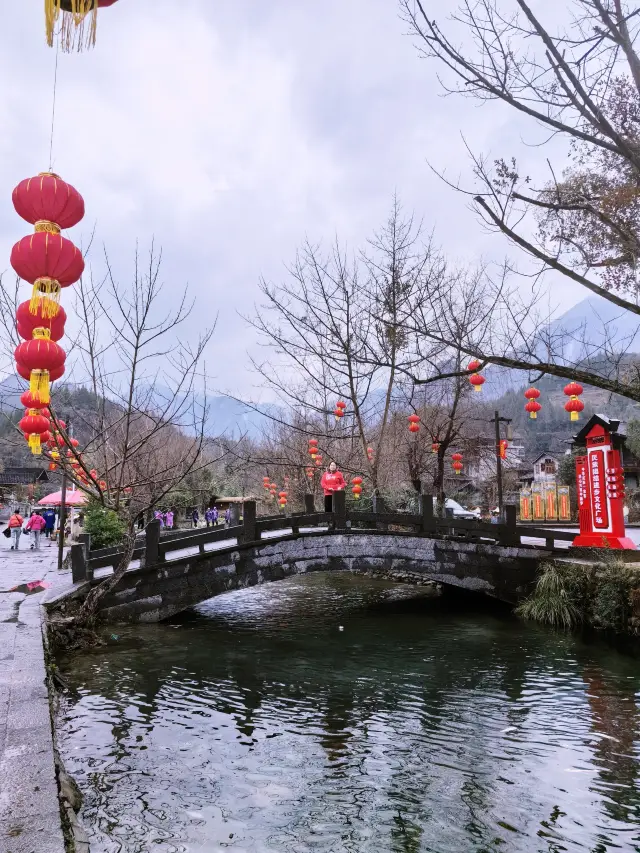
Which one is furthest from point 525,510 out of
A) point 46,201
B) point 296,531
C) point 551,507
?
point 46,201

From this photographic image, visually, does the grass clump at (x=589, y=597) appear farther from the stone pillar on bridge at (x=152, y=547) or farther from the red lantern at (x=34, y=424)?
the red lantern at (x=34, y=424)

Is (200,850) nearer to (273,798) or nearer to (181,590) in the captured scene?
(273,798)

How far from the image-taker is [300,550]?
14.5 m

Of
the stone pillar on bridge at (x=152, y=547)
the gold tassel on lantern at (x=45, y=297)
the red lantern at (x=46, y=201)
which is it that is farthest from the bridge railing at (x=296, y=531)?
the red lantern at (x=46, y=201)

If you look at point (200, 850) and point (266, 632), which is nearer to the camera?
point (200, 850)

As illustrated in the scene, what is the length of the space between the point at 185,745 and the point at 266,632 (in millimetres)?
6246

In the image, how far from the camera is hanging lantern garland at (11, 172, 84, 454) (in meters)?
6.90

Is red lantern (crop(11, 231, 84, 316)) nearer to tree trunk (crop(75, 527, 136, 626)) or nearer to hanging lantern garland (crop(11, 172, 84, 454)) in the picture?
hanging lantern garland (crop(11, 172, 84, 454))

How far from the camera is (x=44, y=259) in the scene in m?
6.95

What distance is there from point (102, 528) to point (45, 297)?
12.2m

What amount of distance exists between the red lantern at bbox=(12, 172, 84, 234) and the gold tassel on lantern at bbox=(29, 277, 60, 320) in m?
0.56

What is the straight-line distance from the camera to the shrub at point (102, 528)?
1811 centimetres

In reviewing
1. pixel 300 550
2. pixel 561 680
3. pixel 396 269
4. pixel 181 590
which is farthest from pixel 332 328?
pixel 561 680

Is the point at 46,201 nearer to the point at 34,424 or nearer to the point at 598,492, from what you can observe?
the point at 34,424
